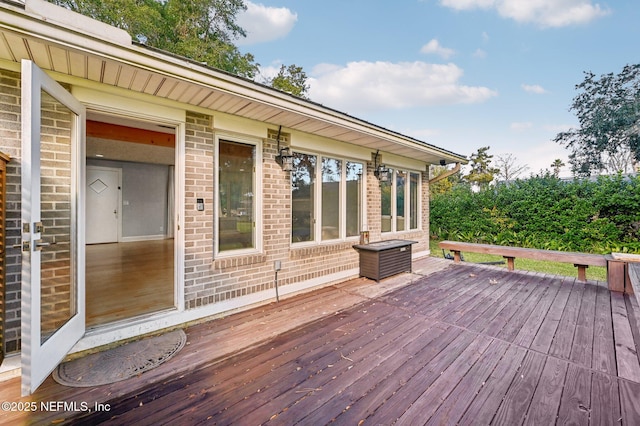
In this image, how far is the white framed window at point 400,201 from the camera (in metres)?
6.03

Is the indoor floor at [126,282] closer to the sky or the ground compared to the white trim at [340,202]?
closer to the ground

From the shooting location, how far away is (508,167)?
22.1 meters

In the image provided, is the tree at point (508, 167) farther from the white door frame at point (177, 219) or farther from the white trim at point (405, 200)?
the white door frame at point (177, 219)

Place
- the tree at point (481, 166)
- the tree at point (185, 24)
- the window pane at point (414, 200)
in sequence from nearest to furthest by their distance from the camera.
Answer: the window pane at point (414, 200)
the tree at point (185, 24)
the tree at point (481, 166)

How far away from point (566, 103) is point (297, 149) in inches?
733

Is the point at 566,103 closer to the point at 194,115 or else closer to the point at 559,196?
the point at 559,196

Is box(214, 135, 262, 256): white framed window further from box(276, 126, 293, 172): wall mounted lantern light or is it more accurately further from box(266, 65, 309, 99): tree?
box(266, 65, 309, 99): tree

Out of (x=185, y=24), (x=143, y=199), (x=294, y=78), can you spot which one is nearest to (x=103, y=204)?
(x=143, y=199)

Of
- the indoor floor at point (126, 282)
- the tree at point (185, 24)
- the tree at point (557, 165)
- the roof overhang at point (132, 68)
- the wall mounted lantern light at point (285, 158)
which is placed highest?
the tree at point (185, 24)

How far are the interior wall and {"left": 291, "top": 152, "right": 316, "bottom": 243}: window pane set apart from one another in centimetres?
691

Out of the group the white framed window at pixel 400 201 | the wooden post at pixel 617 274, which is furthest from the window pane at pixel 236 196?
the wooden post at pixel 617 274

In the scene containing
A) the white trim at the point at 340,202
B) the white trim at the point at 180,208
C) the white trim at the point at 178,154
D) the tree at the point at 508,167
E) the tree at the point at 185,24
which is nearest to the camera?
the white trim at the point at 178,154

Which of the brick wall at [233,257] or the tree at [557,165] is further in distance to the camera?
the tree at [557,165]

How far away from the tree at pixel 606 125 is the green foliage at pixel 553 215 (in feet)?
35.1
